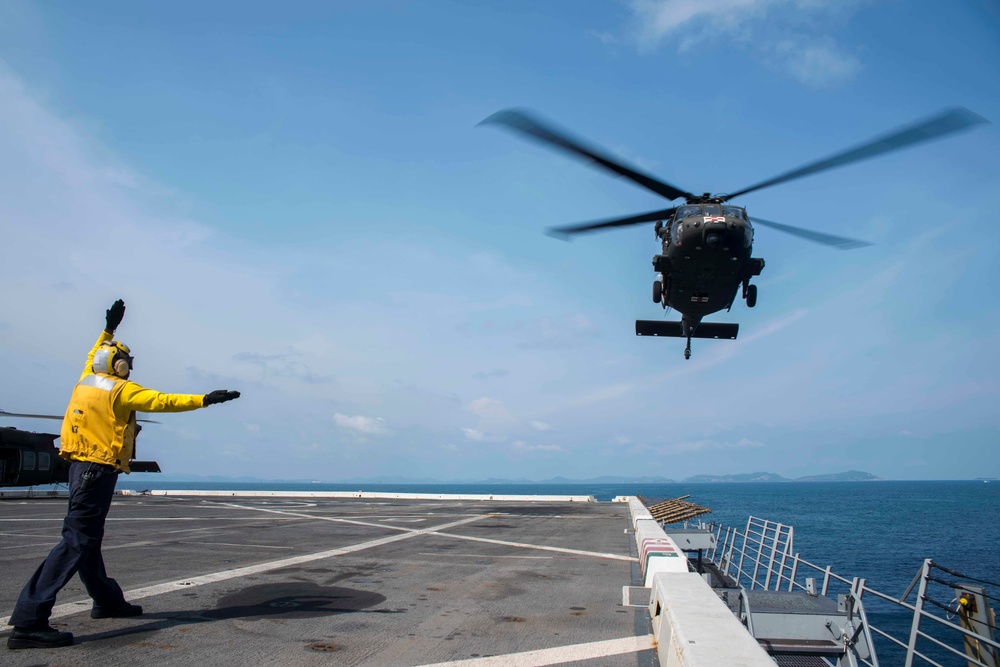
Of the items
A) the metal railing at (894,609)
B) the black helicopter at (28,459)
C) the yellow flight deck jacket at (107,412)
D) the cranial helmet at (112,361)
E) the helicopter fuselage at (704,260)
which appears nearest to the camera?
the yellow flight deck jacket at (107,412)

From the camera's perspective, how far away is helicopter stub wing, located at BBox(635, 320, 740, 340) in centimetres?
1964

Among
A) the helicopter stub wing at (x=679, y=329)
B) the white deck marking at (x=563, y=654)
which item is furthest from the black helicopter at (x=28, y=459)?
the white deck marking at (x=563, y=654)

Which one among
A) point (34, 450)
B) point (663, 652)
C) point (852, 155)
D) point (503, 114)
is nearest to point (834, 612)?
point (663, 652)

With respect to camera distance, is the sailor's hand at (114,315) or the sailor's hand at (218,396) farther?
the sailor's hand at (114,315)

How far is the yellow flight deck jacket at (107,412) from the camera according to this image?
232 inches

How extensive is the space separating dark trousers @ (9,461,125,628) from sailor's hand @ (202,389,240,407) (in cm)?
126

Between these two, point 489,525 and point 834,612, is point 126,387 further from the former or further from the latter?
point 489,525

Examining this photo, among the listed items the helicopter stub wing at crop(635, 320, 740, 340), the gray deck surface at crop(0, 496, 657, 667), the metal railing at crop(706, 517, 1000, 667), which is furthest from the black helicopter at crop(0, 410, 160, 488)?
the metal railing at crop(706, 517, 1000, 667)

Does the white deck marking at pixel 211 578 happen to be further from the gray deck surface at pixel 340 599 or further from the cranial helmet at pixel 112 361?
the cranial helmet at pixel 112 361

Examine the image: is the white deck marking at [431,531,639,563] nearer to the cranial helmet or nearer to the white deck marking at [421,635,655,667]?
the white deck marking at [421,635,655,667]

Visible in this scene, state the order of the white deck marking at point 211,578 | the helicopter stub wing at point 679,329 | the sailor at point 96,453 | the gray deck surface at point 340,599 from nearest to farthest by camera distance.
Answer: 1. the gray deck surface at point 340,599
2. the sailor at point 96,453
3. the white deck marking at point 211,578
4. the helicopter stub wing at point 679,329

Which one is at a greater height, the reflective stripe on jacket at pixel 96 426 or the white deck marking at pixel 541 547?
the reflective stripe on jacket at pixel 96 426

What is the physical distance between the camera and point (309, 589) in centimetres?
828

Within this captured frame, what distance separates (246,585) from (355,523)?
459 inches
